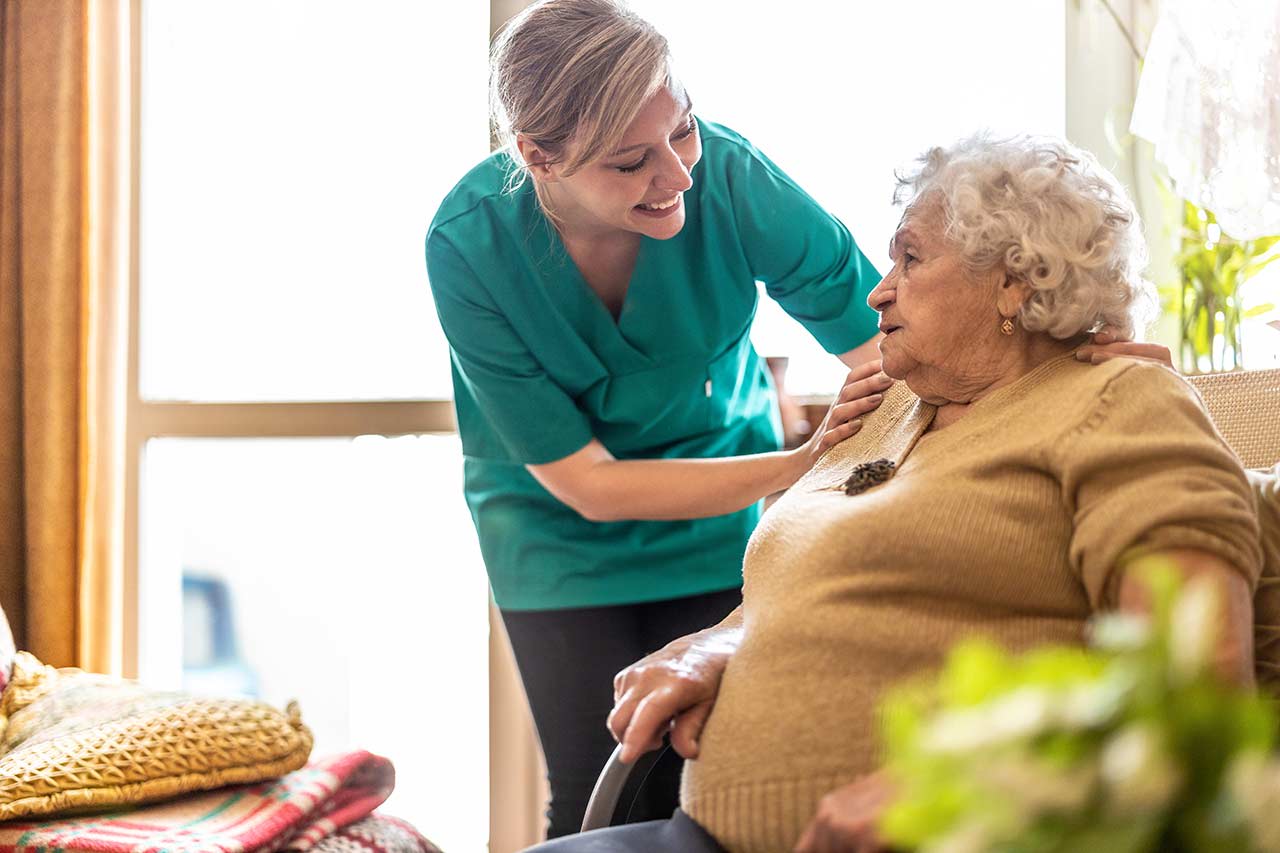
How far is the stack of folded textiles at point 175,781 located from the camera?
1.75 metres

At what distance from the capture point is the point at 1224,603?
3.44 feet

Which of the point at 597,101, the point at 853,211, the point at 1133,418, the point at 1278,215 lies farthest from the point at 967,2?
the point at 1133,418

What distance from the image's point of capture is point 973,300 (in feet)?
4.47

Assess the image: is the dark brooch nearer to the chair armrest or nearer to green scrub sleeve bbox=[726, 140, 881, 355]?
the chair armrest

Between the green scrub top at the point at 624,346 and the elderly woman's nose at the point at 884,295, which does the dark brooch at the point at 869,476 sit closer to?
the elderly woman's nose at the point at 884,295

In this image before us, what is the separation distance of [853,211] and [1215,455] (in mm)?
1531

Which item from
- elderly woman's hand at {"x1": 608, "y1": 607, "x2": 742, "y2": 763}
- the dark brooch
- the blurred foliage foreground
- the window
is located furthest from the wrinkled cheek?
the window

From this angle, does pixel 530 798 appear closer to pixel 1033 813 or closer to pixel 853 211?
pixel 853 211

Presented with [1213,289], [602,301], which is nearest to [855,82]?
[1213,289]

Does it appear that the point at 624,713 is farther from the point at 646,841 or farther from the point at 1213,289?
the point at 1213,289

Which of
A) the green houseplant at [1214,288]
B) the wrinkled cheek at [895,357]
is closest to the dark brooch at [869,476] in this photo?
the wrinkled cheek at [895,357]

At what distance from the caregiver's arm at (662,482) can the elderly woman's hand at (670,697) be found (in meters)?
0.31

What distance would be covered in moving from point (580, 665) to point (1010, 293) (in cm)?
91

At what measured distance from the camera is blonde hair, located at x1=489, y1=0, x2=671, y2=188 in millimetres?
1551
